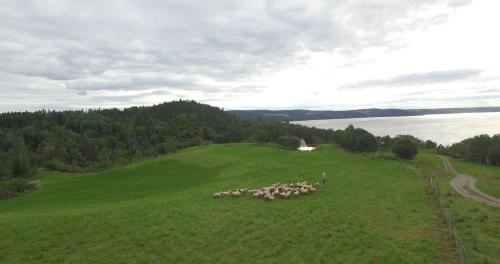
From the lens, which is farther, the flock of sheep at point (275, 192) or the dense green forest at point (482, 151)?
the dense green forest at point (482, 151)

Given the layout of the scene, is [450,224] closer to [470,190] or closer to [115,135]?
[470,190]

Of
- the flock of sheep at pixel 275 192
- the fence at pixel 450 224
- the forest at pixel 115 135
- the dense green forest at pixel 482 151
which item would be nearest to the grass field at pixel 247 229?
the fence at pixel 450 224

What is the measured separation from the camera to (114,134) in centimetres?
16625

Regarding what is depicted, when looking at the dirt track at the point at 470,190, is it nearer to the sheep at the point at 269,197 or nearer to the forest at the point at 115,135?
the sheep at the point at 269,197

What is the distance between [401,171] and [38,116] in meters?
185

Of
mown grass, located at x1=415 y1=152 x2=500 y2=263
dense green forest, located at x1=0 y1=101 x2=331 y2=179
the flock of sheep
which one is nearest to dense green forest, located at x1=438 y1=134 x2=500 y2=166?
mown grass, located at x1=415 y1=152 x2=500 y2=263

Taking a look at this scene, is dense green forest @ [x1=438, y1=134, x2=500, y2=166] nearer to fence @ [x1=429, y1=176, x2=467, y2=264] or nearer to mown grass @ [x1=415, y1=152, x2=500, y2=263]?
mown grass @ [x1=415, y1=152, x2=500, y2=263]

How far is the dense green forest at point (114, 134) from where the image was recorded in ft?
445

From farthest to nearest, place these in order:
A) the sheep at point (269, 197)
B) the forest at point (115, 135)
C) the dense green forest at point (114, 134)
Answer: the dense green forest at point (114, 134) < the forest at point (115, 135) < the sheep at point (269, 197)

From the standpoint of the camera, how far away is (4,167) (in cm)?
7875

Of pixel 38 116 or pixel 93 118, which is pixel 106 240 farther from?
pixel 38 116

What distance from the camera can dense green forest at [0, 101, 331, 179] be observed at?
13562 cm

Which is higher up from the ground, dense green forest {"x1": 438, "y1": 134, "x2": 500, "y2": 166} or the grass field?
the grass field

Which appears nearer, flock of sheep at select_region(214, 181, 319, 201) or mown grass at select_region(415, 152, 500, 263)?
mown grass at select_region(415, 152, 500, 263)
